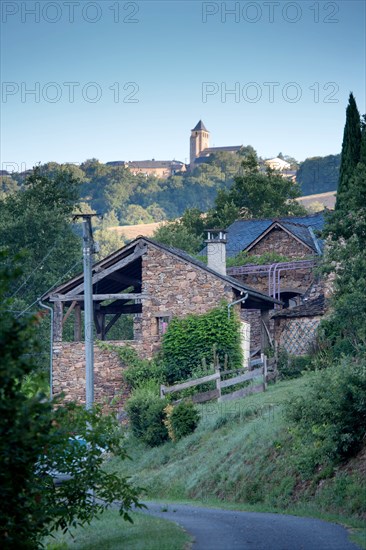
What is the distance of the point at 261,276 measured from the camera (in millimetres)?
52938

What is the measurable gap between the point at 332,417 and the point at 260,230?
3529 cm

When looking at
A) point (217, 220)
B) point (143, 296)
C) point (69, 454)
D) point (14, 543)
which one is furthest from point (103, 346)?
point (217, 220)

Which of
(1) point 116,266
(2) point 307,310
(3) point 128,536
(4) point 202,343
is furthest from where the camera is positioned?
(2) point 307,310

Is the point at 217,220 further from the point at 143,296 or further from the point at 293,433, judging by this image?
the point at 293,433

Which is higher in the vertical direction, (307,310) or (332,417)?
(307,310)

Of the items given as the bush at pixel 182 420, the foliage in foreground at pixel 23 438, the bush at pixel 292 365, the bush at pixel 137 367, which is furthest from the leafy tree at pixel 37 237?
the foliage in foreground at pixel 23 438

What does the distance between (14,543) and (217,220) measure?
62.5m

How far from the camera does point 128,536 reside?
19.2m

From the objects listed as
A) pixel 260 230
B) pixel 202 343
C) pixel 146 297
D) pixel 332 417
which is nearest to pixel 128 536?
pixel 332 417

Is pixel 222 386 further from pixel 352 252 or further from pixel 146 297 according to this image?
pixel 352 252

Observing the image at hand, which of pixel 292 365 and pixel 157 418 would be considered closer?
pixel 157 418

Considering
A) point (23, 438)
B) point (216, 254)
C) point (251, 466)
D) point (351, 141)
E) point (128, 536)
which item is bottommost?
point (128, 536)

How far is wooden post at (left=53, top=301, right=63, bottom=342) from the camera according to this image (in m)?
41.8

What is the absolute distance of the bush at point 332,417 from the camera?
78.9 feet
